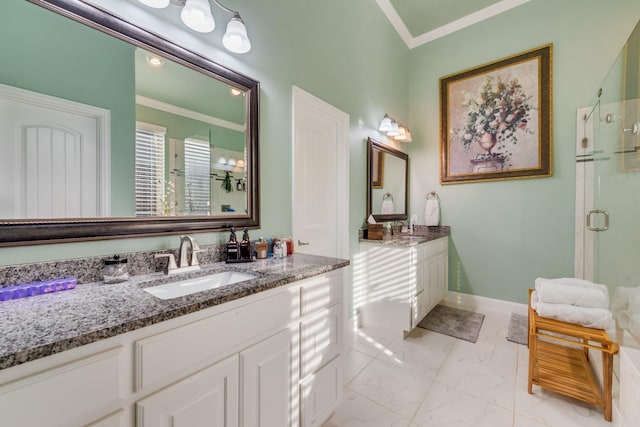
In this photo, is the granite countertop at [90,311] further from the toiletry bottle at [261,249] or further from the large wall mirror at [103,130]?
the toiletry bottle at [261,249]

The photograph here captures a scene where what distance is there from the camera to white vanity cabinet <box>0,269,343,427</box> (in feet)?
1.91

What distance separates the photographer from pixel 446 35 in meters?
3.34

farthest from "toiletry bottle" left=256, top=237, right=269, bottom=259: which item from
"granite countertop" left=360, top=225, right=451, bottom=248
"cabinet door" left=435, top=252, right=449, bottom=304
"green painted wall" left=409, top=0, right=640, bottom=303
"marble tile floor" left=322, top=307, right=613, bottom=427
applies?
"green painted wall" left=409, top=0, right=640, bottom=303

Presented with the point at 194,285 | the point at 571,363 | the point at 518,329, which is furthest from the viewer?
the point at 518,329

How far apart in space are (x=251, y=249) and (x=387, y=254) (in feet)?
4.67

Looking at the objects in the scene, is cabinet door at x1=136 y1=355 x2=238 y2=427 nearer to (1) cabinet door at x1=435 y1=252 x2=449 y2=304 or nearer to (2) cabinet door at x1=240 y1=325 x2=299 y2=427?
(2) cabinet door at x1=240 y1=325 x2=299 y2=427

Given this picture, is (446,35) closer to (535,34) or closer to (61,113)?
(535,34)

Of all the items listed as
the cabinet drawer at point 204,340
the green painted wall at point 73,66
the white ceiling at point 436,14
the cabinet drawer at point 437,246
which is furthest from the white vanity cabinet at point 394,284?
the white ceiling at point 436,14

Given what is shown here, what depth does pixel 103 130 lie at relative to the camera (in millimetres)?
1088

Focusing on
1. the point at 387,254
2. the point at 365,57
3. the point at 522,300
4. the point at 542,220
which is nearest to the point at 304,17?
the point at 365,57

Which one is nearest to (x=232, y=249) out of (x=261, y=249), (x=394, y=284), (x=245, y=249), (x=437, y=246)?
(x=245, y=249)

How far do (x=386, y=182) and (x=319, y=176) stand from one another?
117 centimetres

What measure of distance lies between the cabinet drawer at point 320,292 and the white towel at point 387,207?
172 centimetres

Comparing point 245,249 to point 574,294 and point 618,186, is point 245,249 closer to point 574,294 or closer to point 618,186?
point 574,294
